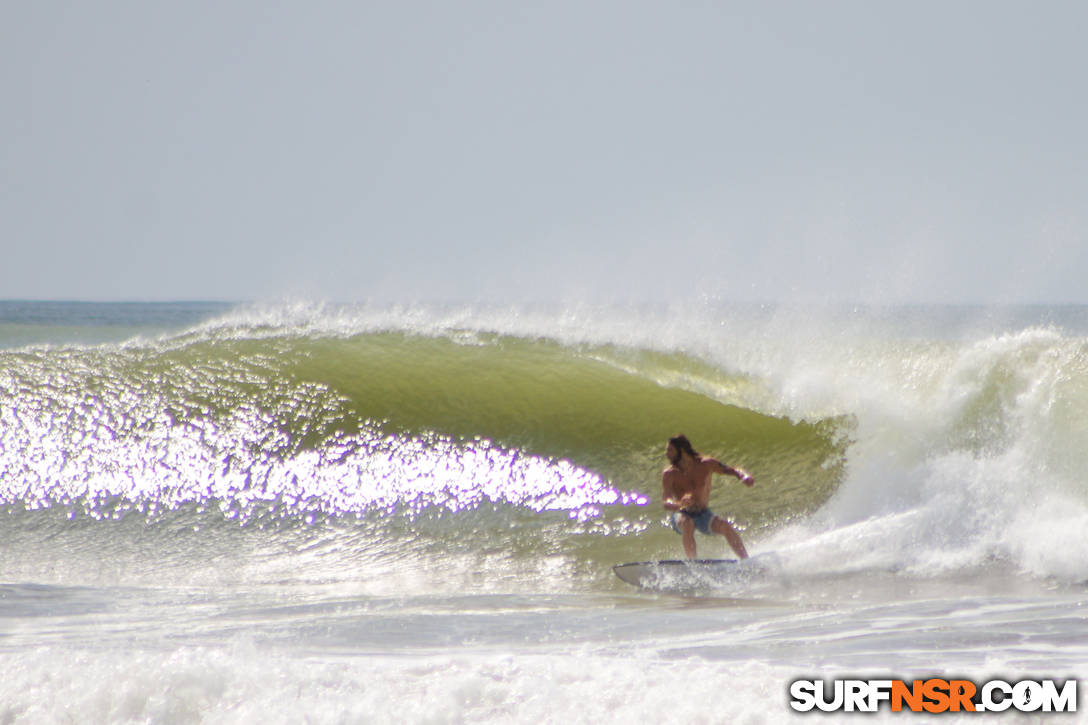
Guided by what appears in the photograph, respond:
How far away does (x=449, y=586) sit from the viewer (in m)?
7.07

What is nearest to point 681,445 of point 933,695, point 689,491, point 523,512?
point 689,491

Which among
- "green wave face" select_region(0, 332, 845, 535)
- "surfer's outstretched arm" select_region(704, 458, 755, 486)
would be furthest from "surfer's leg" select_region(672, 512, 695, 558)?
"green wave face" select_region(0, 332, 845, 535)

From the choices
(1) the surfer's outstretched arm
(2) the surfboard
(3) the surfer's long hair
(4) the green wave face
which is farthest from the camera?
(4) the green wave face

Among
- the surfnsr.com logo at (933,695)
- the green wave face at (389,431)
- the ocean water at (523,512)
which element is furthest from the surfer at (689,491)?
the surfnsr.com logo at (933,695)

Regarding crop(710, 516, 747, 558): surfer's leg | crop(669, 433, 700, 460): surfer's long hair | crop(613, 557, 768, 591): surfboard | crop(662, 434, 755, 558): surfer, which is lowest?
crop(613, 557, 768, 591): surfboard

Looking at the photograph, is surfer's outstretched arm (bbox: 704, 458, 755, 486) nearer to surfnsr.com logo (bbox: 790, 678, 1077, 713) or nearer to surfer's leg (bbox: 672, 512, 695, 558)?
surfer's leg (bbox: 672, 512, 695, 558)

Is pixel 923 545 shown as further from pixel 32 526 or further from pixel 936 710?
pixel 32 526

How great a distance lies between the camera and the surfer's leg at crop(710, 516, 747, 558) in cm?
684

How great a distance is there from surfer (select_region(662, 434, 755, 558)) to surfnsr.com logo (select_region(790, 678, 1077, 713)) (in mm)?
2946

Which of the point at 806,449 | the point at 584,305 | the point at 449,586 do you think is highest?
the point at 584,305

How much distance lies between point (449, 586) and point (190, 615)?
68.9 inches

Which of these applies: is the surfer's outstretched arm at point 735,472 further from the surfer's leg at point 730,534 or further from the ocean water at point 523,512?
the ocean water at point 523,512

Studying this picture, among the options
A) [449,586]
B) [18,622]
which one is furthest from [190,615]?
[449,586]

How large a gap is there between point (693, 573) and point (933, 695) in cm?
282
